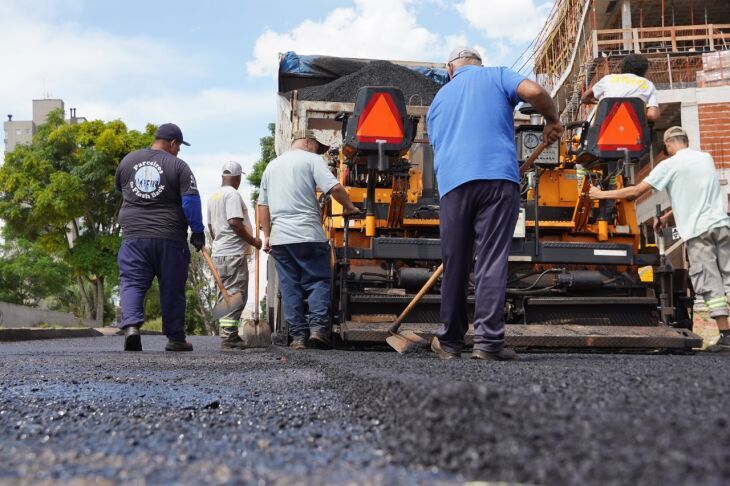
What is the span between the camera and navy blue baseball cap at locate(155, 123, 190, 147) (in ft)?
20.4

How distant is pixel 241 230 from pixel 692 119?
15.4m

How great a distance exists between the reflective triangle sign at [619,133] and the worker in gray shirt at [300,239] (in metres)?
2.11

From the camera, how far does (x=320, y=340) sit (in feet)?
18.2

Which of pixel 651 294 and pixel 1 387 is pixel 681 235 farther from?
pixel 1 387

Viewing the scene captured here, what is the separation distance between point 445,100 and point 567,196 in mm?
2867

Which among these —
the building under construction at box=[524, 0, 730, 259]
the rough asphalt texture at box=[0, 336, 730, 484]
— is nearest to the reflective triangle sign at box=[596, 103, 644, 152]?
the rough asphalt texture at box=[0, 336, 730, 484]

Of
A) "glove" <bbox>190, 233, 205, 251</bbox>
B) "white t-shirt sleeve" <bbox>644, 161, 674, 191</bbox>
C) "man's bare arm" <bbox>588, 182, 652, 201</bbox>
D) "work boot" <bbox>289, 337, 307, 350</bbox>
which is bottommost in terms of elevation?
"work boot" <bbox>289, 337, 307, 350</bbox>

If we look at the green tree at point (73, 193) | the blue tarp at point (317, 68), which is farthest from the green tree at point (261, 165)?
the blue tarp at point (317, 68)

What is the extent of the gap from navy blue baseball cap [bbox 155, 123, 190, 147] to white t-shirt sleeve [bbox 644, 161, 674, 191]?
3.78 metres

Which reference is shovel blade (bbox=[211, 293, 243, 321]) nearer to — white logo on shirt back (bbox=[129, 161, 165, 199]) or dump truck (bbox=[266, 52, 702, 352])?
dump truck (bbox=[266, 52, 702, 352])

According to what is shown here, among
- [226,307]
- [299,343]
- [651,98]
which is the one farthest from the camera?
[226,307]

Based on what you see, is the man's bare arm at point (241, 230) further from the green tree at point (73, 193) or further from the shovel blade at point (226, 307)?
the green tree at point (73, 193)

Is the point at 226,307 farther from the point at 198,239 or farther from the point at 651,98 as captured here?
the point at 651,98

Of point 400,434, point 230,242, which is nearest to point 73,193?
point 230,242
